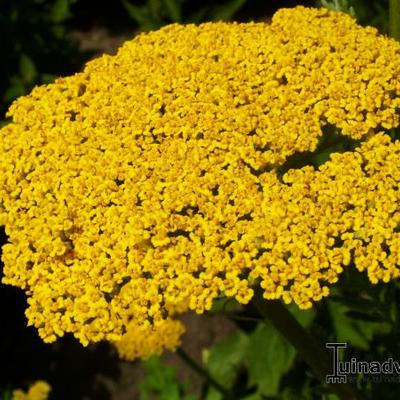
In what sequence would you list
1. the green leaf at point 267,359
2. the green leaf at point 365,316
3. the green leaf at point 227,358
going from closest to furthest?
the green leaf at point 365,316
the green leaf at point 267,359
the green leaf at point 227,358

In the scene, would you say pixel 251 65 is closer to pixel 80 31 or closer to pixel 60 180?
pixel 60 180

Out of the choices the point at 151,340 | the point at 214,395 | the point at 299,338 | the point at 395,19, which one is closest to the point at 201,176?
the point at 299,338

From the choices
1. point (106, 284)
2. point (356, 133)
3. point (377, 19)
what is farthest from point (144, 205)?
point (377, 19)

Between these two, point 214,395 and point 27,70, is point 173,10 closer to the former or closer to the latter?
point 27,70

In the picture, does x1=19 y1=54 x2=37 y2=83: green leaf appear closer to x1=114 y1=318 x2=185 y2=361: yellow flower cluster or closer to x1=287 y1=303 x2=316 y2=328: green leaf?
x1=114 y1=318 x2=185 y2=361: yellow flower cluster

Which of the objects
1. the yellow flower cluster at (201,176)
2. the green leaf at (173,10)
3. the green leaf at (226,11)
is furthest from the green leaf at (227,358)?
the yellow flower cluster at (201,176)

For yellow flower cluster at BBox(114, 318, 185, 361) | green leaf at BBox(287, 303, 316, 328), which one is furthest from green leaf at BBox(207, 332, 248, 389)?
green leaf at BBox(287, 303, 316, 328)

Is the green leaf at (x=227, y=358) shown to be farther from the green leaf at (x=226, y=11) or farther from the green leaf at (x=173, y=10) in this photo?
the green leaf at (x=226, y=11)
